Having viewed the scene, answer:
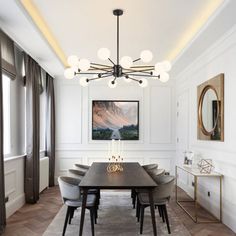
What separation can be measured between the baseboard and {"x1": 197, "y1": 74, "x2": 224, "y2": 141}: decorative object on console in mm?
3474

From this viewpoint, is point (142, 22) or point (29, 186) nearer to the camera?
point (142, 22)

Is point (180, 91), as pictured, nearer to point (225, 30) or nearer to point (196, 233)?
point (225, 30)

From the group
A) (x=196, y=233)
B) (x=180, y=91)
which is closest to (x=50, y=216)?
(x=196, y=233)

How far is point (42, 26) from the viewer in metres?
4.13

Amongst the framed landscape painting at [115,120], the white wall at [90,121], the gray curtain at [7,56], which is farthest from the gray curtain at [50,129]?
the gray curtain at [7,56]

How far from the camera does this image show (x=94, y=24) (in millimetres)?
4062

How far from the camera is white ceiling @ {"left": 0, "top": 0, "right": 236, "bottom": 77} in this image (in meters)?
3.35

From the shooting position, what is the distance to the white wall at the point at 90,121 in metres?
7.14

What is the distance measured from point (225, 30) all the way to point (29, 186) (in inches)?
165

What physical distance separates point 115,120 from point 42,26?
354 cm

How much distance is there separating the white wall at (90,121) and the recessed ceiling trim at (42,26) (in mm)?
1567


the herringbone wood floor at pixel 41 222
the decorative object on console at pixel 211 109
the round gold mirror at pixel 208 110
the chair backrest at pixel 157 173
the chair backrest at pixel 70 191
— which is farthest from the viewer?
the round gold mirror at pixel 208 110

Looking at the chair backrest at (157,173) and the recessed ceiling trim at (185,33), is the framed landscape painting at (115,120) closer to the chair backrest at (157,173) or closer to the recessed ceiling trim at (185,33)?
the recessed ceiling trim at (185,33)

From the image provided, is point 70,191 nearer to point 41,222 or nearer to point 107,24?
point 41,222
